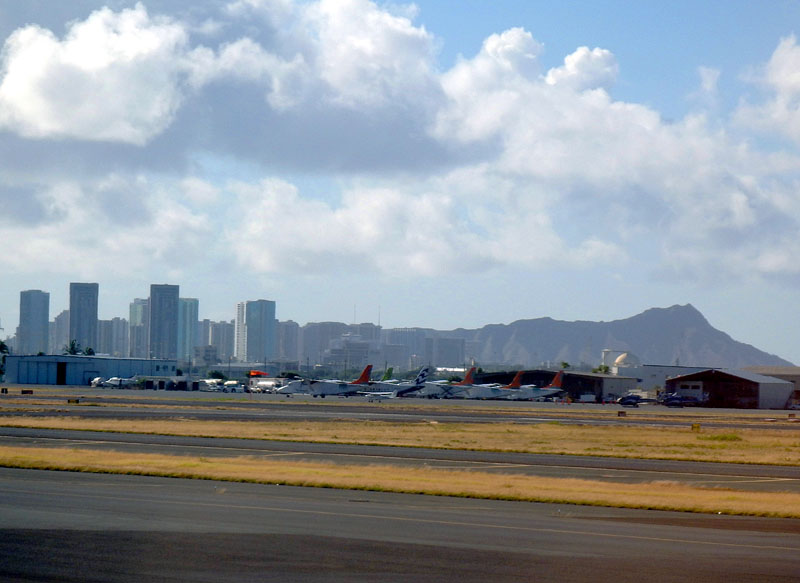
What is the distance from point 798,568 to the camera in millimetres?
15641

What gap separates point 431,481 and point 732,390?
13729cm

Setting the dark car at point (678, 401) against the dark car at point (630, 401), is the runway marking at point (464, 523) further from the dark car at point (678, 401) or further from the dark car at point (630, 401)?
the dark car at point (678, 401)

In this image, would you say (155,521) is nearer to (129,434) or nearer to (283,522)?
(283,522)

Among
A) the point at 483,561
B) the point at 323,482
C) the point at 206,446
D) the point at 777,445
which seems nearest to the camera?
the point at 483,561

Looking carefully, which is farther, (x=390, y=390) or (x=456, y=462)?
(x=390, y=390)

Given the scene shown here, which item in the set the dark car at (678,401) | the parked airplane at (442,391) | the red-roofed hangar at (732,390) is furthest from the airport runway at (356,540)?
the red-roofed hangar at (732,390)

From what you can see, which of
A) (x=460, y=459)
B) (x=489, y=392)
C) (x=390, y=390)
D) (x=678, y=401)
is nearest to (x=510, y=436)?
(x=460, y=459)

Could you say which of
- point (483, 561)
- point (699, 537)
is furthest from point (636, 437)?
point (483, 561)

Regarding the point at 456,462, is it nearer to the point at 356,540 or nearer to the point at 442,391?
the point at 356,540

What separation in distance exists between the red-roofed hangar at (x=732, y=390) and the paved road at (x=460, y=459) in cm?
11655

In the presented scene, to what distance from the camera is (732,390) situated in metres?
156

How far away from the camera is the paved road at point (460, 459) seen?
3419 cm

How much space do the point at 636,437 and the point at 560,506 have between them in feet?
124

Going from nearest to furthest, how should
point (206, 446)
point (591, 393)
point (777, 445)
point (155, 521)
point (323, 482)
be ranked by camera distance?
point (155, 521) < point (323, 482) < point (206, 446) < point (777, 445) < point (591, 393)
